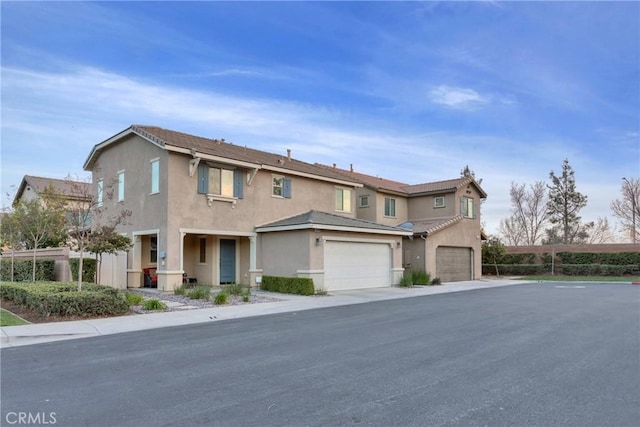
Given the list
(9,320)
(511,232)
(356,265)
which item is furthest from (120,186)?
(511,232)

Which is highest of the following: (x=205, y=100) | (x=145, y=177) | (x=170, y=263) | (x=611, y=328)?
(x=205, y=100)

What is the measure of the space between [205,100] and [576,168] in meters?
42.5

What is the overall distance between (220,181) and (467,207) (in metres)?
18.4

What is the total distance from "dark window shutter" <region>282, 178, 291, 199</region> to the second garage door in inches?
420

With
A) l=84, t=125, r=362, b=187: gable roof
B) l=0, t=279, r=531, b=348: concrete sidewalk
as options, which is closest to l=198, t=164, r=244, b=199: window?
l=84, t=125, r=362, b=187: gable roof

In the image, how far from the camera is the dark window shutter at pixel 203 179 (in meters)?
19.2

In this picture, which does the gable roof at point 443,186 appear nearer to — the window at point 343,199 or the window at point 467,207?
the window at point 467,207

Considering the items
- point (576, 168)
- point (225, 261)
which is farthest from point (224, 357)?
point (576, 168)

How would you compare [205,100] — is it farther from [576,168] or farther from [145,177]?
[576,168]

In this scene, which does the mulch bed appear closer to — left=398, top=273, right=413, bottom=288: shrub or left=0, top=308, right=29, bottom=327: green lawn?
left=0, top=308, right=29, bottom=327: green lawn

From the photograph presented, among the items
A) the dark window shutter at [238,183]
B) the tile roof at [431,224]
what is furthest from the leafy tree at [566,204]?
the dark window shutter at [238,183]

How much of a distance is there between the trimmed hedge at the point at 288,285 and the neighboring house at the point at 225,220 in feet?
1.86

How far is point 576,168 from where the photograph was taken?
155 ft

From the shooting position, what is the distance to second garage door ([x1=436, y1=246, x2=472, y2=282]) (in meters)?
27.8
